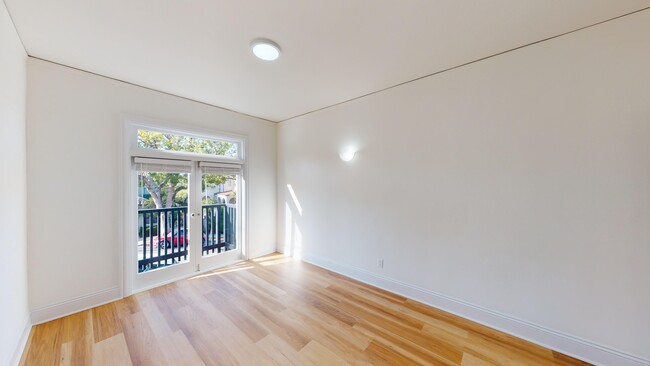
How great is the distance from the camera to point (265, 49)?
1.99 m

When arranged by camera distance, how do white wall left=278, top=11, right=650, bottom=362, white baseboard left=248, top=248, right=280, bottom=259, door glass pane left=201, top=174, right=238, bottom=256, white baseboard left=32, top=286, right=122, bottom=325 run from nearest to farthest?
white wall left=278, top=11, right=650, bottom=362, white baseboard left=32, top=286, right=122, bottom=325, door glass pane left=201, top=174, right=238, bottom=256, white baseboard left=248, top=248, right=280, bottom=259

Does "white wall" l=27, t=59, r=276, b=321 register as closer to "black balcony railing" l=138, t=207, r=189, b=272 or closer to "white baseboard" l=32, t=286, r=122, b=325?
"white baseboard" l=32, t=286, r=122, b=325

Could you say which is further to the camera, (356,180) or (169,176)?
(356,180)

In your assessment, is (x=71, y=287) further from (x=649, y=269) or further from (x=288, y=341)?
(x=649, y=269)

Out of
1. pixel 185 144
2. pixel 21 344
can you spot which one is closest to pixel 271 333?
pixel 21 344

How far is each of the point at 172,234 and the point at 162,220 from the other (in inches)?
9.3

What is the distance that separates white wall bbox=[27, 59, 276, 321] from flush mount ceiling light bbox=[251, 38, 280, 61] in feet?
5.67

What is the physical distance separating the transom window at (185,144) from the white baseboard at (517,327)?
2844 mm

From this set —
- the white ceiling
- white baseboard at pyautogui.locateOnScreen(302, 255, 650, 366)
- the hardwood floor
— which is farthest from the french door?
white baseboard at pyautogui.locateOnScreen(302, 255, 650, 366)

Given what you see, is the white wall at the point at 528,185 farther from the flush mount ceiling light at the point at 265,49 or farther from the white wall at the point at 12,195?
the white wall at the point at 12,195

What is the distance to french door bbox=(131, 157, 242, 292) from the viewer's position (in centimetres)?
288

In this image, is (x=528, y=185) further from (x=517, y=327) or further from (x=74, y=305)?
(x=74, y=305)

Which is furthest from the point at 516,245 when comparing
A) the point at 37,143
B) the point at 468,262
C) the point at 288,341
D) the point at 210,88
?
the point at 37,143

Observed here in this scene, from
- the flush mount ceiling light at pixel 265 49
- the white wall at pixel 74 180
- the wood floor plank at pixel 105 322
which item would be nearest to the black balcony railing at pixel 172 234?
the white wall at pixel 74 180
